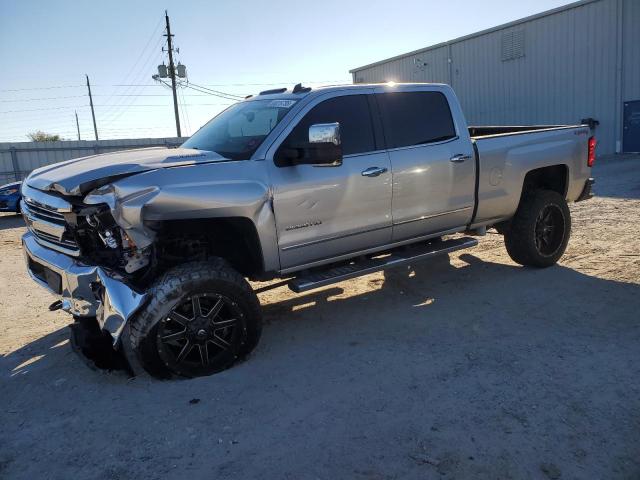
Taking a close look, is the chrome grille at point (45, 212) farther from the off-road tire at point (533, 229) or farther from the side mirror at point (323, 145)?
the off-road tire at point (533, 229)

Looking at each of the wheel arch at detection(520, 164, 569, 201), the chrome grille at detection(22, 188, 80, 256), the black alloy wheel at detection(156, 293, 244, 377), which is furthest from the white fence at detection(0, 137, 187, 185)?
the black alloy wheel at detection(156, 293, 244, 377)

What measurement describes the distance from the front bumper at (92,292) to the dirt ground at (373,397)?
52 centimetres

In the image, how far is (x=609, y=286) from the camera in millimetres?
5387

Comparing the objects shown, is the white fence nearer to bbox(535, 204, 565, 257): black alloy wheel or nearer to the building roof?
the building roof

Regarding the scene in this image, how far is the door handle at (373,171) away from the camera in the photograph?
15.1 feet

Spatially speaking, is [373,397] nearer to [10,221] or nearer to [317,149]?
[317,149]

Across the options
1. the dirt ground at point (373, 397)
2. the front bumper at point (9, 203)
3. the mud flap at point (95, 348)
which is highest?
the front bumper at point (9, 203)

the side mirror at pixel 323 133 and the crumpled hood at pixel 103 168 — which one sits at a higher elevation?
the side mirror at pixel 323 133

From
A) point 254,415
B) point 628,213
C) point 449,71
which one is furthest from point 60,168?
point 449,71

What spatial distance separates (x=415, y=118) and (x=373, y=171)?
0.93 m

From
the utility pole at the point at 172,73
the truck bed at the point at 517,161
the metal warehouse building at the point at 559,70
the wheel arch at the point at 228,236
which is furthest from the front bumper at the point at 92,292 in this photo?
the utility pole at the point at 172,73

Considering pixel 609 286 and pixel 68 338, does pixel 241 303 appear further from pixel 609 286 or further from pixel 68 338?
pixel 609 286

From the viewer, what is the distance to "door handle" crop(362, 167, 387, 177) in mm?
4617

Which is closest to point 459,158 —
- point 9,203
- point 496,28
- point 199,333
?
point 199,333
